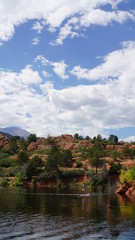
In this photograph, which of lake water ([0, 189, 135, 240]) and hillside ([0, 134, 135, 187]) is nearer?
lake water ([0, 189, 135, 240])

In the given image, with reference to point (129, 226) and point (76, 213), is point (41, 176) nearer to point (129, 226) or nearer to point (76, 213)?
point (76, 213)

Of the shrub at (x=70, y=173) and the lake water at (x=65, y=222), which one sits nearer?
the lake water at (x=65, y=222)

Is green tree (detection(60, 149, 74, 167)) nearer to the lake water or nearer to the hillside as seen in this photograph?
the hillside

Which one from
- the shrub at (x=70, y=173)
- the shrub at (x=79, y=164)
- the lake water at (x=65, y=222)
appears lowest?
the lake water at (x=65, y=222)

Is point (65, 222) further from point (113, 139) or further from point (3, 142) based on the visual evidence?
point (113, 139)

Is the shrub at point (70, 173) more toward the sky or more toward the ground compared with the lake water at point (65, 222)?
more toward the sky

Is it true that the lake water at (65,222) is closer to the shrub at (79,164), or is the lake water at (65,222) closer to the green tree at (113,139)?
the shrub at (79,164)

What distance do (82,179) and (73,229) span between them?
248 ft

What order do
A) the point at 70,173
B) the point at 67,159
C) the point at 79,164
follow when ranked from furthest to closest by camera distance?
1. the point at 67,159
2. the point at 79,164
3. the point at 70,173

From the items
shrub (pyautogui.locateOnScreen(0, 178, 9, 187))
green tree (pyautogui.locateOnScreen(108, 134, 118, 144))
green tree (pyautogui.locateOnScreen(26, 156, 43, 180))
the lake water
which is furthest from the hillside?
the lake water

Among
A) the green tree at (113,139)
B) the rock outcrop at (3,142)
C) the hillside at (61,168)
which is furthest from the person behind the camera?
the green tree at (113,139)

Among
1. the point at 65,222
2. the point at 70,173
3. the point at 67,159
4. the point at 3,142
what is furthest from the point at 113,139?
the point at 65,222

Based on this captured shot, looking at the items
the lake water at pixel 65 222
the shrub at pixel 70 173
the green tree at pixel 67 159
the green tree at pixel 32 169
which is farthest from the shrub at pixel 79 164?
the lake water at pixel 65 222

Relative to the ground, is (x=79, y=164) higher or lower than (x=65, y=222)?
higher
